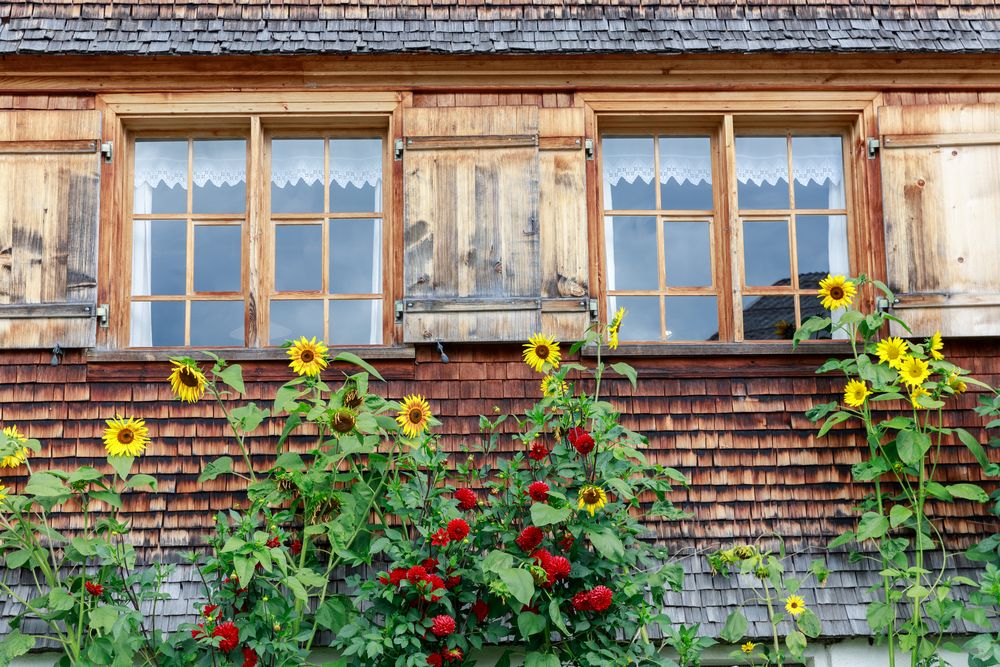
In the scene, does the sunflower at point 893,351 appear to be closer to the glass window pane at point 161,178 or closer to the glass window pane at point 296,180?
the glass window pane at point 296,180

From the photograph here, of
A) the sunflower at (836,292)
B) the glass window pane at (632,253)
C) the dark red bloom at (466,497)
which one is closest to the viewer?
the dark red bloom at (466,497)

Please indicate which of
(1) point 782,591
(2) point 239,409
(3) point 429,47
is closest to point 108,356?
(2) point 239,409

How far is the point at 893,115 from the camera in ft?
20.7

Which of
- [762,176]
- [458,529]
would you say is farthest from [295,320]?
[762,176]

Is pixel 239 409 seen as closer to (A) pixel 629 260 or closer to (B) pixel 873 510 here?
(A) pixel 629 260

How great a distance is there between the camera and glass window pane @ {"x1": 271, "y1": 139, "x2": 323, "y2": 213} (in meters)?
6.44

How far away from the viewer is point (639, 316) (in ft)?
21.0

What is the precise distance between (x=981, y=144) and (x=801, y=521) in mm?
2226

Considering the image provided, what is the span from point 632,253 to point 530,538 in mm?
1947

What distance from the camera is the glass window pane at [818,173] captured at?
6531 millimetres

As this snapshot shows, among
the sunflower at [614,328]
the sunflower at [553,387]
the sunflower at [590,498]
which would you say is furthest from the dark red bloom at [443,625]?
the sunflower at [614,328]

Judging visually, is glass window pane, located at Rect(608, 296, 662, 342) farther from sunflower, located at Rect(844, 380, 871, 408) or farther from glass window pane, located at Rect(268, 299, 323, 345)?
glass window pane, located at Rect(268, 299, 323, 345)

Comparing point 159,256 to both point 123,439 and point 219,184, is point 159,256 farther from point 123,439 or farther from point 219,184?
point 123,439

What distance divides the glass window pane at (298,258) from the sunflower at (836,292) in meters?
2.63
